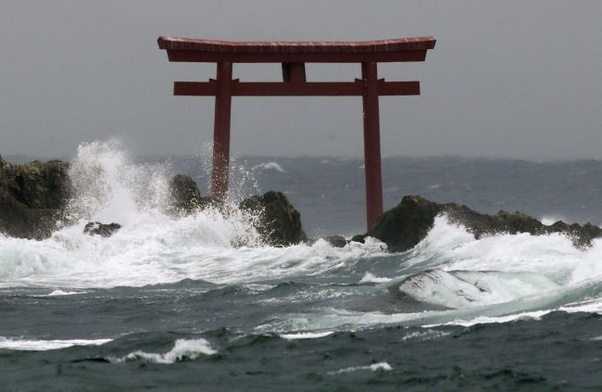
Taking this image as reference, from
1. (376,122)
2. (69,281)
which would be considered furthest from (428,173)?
(69,281)

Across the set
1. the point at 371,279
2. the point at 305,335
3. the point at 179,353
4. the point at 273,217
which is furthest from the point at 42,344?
the point at 273,217

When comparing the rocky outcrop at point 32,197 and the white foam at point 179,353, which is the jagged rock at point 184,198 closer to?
the rocky outcrop at point 32,197

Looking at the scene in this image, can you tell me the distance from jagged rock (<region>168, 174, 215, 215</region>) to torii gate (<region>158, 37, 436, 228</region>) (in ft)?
1.39

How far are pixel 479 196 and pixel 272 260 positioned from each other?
43696mm

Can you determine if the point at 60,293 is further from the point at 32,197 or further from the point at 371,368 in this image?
the point at 371,368

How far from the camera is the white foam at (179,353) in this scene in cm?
1345

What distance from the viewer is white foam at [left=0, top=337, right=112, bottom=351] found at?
47.6 ft

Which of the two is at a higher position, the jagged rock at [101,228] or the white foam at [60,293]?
the jagged rock at [101,228]

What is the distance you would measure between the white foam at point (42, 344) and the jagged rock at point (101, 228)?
9.75m

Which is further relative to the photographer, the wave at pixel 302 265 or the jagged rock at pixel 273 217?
the jagged rock at pixel 273 217

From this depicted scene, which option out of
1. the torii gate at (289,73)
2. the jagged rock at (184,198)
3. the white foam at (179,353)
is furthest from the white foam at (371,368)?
the torii gate at (289,73)

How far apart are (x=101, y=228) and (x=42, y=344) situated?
10.5 meters

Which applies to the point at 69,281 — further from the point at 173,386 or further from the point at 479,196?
A: the point at 479,196

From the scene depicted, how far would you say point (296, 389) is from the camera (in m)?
12.0
